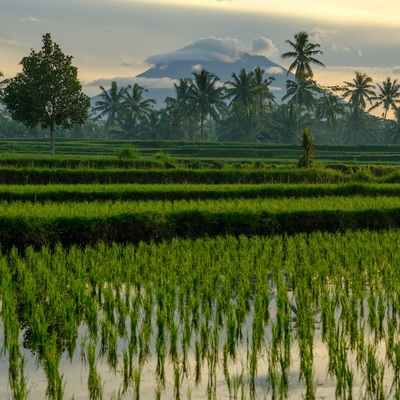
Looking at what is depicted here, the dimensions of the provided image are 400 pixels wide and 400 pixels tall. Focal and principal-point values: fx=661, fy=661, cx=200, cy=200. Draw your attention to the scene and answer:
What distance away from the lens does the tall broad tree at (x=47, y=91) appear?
3008 cm

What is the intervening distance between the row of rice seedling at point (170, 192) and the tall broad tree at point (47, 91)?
15.6 metres

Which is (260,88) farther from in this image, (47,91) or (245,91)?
(47,91)

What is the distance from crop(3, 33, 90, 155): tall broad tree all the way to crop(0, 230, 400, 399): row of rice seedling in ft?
72.2

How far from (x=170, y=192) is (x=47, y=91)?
16671 millimetres

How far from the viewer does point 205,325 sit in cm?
548

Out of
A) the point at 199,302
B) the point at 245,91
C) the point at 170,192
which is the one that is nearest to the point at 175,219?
Result: the point at 170,192

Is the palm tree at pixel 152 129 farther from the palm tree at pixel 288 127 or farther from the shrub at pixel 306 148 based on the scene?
the shrub at pixel 306 148

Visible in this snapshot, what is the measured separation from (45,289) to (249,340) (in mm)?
2569

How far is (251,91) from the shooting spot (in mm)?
54594

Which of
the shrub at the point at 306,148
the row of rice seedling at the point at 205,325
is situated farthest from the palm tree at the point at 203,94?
the row of rice seedling at the point at 205,325

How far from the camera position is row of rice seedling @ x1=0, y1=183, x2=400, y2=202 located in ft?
46.8

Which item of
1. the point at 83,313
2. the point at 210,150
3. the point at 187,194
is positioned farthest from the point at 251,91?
the point at 83,313

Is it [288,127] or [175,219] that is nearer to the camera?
[175,219]

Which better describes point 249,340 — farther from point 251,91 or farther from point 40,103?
point 251,91
